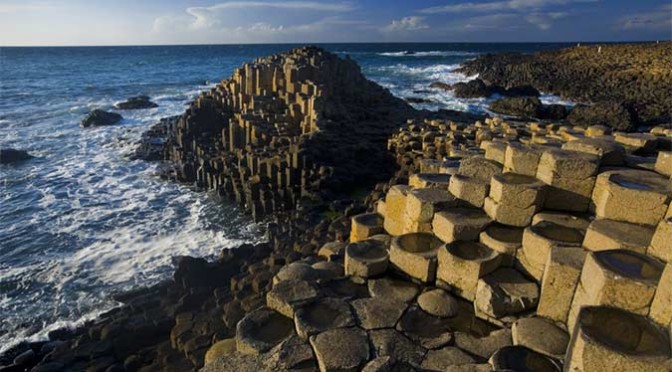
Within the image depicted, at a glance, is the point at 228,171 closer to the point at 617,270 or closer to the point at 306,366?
the point at 306,366

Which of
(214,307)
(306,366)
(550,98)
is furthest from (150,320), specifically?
(550,98)

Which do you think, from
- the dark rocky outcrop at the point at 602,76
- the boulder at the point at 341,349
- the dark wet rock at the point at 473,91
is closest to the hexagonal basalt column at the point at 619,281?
the boulder at the point at 341,349

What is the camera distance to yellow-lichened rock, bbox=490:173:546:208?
4.30 m

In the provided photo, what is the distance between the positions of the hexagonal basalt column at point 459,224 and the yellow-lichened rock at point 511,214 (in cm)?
11

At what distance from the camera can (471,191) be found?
15.6 feet

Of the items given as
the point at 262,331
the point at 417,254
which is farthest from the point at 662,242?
the point at 262,331

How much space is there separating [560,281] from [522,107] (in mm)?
20368

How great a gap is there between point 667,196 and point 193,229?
847 cm

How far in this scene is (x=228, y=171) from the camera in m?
11.7

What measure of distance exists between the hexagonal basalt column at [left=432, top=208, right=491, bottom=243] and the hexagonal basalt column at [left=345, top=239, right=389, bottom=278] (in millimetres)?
649

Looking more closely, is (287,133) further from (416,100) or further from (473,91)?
(473,91)

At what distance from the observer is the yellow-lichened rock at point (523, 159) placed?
456cm

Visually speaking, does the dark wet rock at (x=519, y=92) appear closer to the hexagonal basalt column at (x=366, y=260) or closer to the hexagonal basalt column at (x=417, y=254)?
the hexagonal basalt column at (x=417, y=254)

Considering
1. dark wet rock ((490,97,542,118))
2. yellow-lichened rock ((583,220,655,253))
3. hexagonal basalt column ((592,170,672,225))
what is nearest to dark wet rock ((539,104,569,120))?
dark wet rock ((490,97,542,118))
